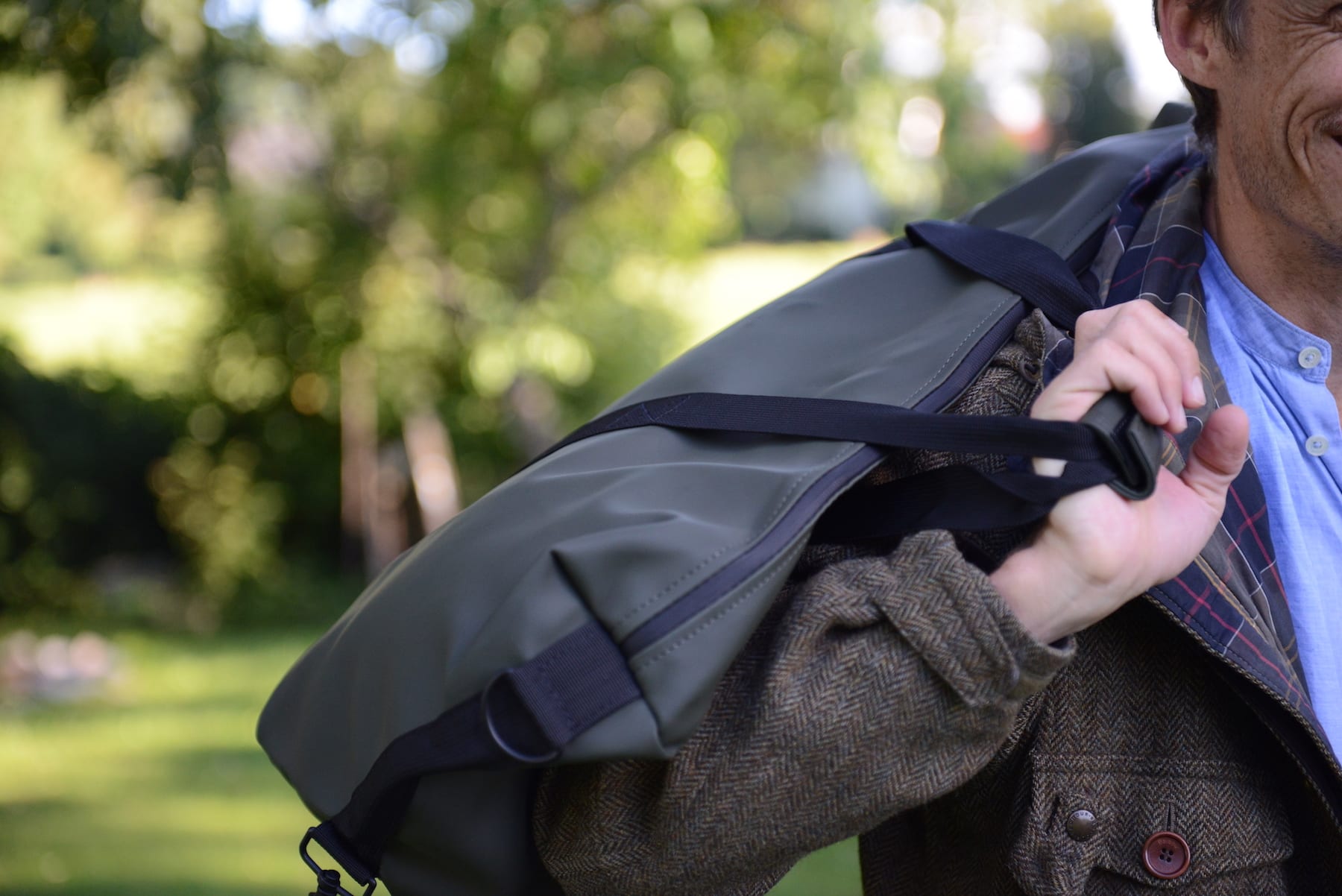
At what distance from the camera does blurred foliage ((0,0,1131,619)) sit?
6.77m

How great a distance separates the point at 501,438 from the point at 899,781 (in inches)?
314

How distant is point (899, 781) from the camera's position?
120 cm

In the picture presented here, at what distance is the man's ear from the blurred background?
325cm

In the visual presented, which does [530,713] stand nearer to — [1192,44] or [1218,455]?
[1218,455]

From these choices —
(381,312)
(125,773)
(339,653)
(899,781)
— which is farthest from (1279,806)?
(381,312)

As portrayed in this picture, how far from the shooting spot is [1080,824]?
1.38 meters

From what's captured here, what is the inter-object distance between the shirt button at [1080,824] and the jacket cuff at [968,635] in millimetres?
259

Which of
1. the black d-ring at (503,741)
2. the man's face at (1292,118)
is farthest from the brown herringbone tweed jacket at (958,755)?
the man's face at (1292,118)

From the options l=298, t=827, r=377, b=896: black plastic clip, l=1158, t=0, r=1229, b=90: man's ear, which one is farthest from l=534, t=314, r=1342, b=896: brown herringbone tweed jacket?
l=1158, t=0, r=1229, b=90: man's ear

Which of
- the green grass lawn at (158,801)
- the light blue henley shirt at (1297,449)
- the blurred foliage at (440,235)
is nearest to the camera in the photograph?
the light blue henley shirt at (1297,449)

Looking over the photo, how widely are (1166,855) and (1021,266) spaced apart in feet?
2.32

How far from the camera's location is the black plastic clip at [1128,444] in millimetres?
1225

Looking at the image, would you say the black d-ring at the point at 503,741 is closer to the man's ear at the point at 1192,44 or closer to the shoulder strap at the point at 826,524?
the shoulder strap at the point at 826,524

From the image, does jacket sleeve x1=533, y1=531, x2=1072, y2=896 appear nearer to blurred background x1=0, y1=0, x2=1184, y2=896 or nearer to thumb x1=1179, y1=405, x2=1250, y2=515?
thumb x1=1179, y1=405, x2=1250, y2=515
